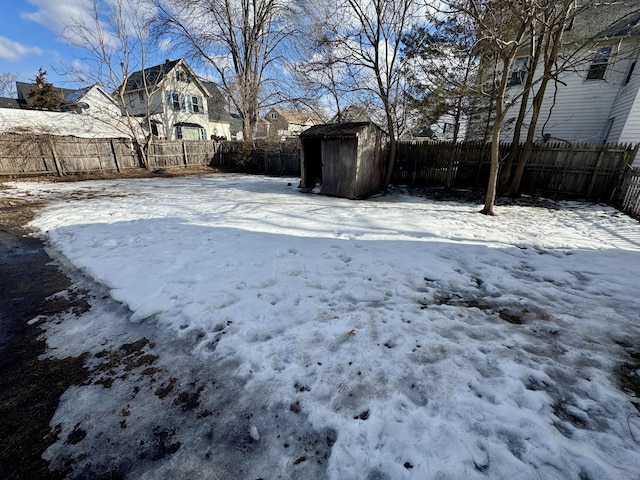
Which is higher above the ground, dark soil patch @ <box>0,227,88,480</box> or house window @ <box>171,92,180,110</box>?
house window @ <box>171,92,180,110</box>

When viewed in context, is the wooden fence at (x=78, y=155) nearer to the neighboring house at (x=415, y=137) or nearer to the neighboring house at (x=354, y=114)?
the neighboring house at (x=354, y=114)

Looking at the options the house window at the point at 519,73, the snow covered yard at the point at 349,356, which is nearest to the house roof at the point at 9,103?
the snow covered yard at the point at 349,356

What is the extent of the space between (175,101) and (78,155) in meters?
15.0

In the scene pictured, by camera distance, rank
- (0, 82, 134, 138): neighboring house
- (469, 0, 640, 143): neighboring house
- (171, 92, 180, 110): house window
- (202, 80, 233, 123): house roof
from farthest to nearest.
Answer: (202, 80, 233, 123): house roof → (171, 92, 180, 110): house window → (0, 82, 134, 138): neighboring house → (469, 0, 640, 143): neighboring house

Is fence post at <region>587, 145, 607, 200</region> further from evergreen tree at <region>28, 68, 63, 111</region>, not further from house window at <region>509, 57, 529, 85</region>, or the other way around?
evergreen tree at <region>28, 68, 63, 111</region>

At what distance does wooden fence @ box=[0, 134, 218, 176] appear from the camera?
12016mm

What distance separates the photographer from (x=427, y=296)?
136 inches

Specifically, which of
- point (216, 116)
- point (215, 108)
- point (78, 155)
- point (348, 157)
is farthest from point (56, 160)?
point (215, 108)

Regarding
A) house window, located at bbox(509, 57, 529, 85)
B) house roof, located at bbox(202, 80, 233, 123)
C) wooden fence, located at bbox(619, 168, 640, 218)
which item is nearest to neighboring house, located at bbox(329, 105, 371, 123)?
house window, located at bbox(509, 57, 529, 85)

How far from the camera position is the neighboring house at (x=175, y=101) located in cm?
Result: 2395

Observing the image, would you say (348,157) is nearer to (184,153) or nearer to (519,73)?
(519,73)

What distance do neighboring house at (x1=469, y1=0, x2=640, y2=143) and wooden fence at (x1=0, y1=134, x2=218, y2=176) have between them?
55.0 feet

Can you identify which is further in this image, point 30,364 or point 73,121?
point 73,121

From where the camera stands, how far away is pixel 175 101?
25688mm
